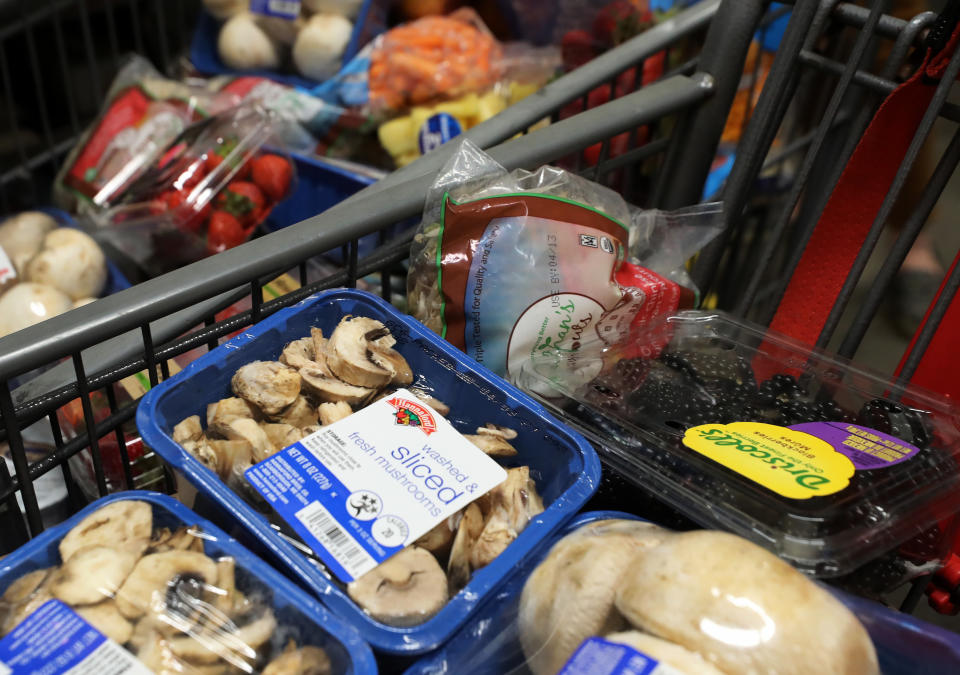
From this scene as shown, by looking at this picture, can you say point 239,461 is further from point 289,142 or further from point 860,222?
point 289,142

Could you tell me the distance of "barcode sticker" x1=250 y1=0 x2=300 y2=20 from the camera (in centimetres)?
179

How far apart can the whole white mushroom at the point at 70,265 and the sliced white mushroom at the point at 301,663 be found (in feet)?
3.28

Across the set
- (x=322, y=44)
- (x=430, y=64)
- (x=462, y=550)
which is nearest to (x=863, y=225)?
(x=462, y=550)

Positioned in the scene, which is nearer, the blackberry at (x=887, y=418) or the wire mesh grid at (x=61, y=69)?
the blackberry at (x=887, y=418)

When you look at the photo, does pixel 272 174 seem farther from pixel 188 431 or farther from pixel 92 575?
pixel 92 575

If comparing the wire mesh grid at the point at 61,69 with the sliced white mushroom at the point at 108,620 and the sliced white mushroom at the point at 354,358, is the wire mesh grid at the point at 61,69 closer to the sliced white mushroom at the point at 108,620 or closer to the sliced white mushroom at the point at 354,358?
the sliced white mushroom at the point at 354,358

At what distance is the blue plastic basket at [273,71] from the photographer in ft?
5.90

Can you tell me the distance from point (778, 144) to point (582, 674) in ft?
4.75

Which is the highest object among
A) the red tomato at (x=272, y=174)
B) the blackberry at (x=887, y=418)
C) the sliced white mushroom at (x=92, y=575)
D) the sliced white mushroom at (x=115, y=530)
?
the blackberry at (x=887, y=418)

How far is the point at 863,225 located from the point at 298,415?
706 millimetres

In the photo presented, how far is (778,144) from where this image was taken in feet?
5.61

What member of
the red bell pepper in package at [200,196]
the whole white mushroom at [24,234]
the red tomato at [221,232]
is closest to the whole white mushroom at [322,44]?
the red bell pepper in package at [200,196]

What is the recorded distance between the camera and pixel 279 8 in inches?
70.8

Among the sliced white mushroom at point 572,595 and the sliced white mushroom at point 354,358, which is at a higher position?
the sliced white mushroom at point 354,358
